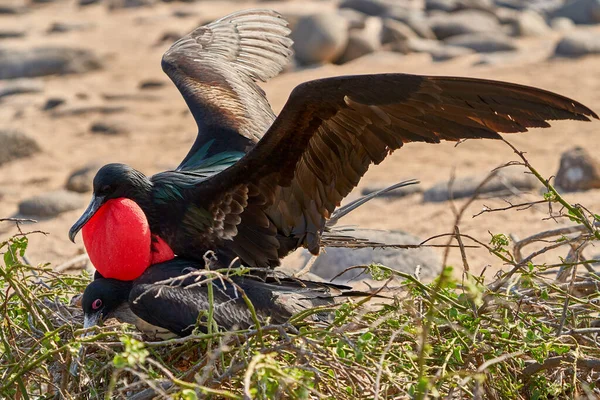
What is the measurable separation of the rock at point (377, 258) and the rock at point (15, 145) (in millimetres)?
3817

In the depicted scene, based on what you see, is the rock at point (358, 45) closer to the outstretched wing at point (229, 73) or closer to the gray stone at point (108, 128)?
the gray stone at point (108, 128)

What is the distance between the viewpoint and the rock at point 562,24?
1100 cm

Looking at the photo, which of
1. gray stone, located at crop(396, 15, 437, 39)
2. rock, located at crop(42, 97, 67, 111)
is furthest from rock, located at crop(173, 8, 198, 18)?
rock, located at crop(42, 97, 67, 111)

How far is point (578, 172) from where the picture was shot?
5.26 meters

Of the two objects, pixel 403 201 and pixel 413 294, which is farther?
pixel 403 201

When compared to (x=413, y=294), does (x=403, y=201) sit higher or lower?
lower

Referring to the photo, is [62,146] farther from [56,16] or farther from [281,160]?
[56,16]

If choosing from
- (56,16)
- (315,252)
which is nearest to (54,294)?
(315,252)

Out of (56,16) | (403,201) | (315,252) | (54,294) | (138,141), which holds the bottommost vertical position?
(56,16)

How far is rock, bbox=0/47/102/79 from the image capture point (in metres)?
10.3

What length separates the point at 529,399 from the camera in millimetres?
2553

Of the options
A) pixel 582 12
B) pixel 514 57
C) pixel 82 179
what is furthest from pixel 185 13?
pixel 82 179

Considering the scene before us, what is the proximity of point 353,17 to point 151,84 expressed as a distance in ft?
9.00

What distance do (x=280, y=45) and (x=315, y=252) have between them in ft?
4.58
